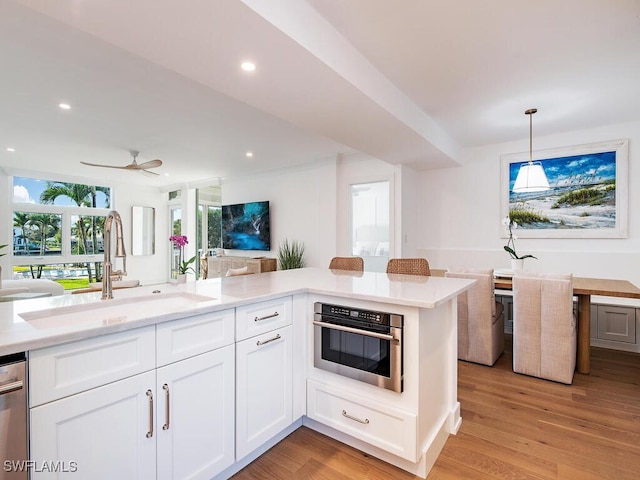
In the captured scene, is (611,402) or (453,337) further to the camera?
(611,402)

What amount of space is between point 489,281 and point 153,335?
2.79m

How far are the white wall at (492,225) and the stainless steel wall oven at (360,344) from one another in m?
3.35

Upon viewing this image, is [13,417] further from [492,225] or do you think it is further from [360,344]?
[492,225]

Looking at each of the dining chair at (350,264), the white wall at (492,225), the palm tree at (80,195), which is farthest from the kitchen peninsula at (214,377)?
the palm tree at (80,195)

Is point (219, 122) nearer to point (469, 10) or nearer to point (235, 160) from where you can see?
point (235, 160)

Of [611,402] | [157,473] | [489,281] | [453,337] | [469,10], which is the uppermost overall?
[469,10]

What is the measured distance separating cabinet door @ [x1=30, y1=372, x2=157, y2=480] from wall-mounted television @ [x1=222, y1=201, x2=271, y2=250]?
16.3 ft

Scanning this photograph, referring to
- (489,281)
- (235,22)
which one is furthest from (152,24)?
(489,281)

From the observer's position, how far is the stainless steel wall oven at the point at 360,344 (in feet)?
5.40

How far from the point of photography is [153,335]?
4.24 ft

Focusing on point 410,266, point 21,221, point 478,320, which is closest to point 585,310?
point 478,320

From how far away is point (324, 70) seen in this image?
1945 millimetres

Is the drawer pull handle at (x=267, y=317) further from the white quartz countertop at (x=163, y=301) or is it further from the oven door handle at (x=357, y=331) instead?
the oven door handle at (x=357, y=331)

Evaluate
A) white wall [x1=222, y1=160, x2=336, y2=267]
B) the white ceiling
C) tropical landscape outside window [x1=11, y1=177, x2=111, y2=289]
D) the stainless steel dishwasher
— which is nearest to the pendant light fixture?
the white ceiling
